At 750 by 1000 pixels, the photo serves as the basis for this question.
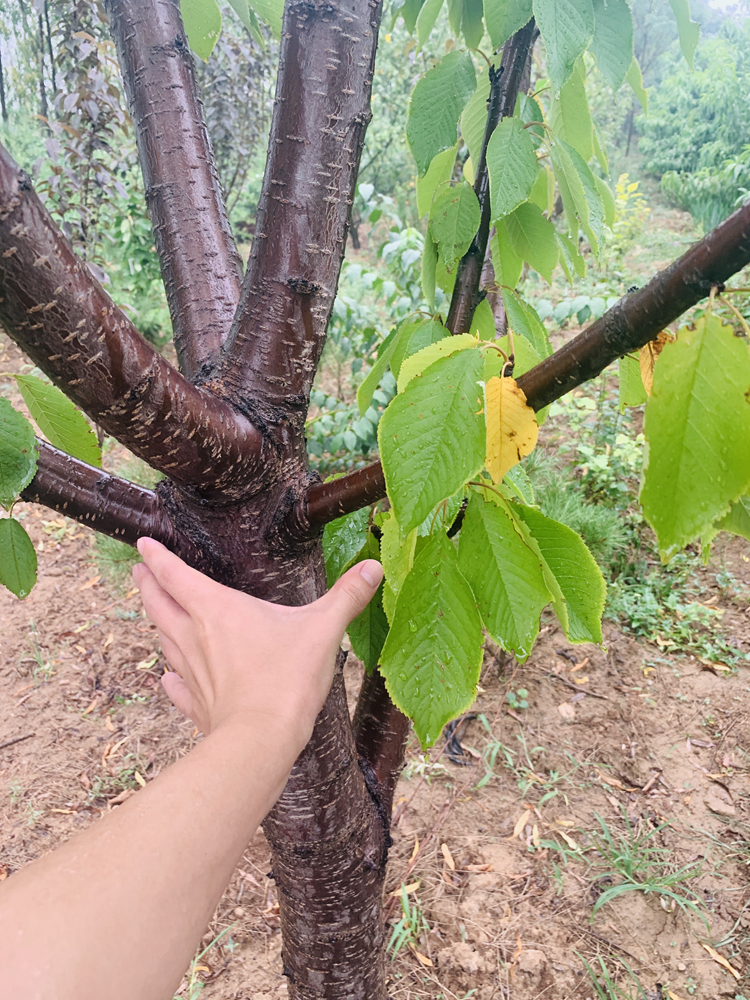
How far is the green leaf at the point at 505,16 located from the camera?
657 millimetres

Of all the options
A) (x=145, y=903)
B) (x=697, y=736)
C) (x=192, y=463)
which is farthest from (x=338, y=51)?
(x=697, y=736)

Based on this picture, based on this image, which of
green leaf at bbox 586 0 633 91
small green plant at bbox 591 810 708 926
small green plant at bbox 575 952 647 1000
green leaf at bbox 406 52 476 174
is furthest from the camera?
small green plant at bbox 591 810 708 926

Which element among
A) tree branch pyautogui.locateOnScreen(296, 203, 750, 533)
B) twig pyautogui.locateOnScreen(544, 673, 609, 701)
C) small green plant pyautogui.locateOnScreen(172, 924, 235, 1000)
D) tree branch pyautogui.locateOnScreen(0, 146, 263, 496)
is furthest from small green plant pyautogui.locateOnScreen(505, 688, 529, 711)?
tree branch pyautogui.locateOnScreen(296, 203, 750, 533)

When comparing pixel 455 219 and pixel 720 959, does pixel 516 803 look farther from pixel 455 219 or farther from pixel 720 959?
pixel 455 219

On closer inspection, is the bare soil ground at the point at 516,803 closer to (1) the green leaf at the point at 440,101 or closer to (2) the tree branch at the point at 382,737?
(2) the tree branch at the point at 382,737

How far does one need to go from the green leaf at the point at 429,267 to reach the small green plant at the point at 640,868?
1.67m

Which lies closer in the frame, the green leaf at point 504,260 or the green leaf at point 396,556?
the green leaf at point 396,556

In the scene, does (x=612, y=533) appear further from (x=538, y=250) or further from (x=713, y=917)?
(x=538, y=250)

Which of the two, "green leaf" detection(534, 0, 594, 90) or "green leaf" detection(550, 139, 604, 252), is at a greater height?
"green leaf" detection(534, 0, 594, 90)

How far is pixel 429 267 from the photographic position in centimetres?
96

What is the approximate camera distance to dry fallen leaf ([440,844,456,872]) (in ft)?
6.05

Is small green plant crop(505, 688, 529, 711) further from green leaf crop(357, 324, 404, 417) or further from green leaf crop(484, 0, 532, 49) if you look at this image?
green leaf crop(484, 0, 532, 49)

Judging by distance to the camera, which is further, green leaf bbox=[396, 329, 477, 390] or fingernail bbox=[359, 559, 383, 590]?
fingernail bbox=[359, 559, 383, 590]

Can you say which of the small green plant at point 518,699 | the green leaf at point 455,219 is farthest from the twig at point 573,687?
the green leaf at point 455,219
